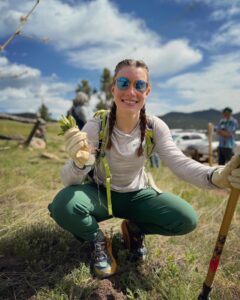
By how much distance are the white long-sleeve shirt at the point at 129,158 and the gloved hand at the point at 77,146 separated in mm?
225

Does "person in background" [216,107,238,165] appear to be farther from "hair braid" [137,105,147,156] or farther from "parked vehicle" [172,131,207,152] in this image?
"parked vehicle" [172,131,207,152]

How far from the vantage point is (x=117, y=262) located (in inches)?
103

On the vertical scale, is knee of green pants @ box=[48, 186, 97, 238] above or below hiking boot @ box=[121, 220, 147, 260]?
above

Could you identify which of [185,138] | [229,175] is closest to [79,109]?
[229,175]

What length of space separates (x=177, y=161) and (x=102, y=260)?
82 cm

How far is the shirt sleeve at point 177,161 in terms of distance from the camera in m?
2.41

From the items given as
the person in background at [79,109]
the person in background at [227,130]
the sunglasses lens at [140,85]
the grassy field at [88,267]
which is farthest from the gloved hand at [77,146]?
the person in background at [227,130]

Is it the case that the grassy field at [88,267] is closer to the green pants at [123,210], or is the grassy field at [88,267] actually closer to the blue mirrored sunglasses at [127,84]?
the green pants at [123,210]

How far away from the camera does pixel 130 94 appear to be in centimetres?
248

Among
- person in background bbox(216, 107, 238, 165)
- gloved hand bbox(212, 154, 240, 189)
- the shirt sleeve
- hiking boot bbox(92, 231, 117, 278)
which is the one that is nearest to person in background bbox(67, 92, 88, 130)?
person in background bbox(216, 107, 238, 165)

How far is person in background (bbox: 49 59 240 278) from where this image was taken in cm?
242

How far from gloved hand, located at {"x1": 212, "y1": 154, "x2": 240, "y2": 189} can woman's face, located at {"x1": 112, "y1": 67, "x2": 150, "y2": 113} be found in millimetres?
685

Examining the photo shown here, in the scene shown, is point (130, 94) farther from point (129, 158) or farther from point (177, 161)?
point (177, 161)

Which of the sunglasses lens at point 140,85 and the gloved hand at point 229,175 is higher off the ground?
the sunglasses lens at point 140,85
